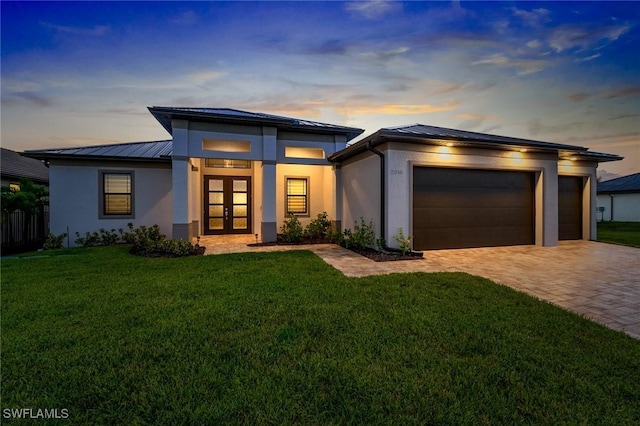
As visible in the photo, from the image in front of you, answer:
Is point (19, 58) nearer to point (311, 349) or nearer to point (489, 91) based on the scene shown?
point (311, 349)

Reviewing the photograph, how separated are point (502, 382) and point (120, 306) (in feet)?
14.9

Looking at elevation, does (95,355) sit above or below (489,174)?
below

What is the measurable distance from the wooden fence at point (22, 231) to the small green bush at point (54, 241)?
3.58ft

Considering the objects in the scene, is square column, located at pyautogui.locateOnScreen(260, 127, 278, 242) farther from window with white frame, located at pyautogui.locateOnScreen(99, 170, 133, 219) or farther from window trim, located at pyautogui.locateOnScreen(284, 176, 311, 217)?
window with white frame, located at pyautogui.locateOnScreen(99, 170, 133, 219)

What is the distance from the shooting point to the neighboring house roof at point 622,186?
20.8 meters

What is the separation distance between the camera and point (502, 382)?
2.22 metres

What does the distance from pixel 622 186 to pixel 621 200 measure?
145 centimetres

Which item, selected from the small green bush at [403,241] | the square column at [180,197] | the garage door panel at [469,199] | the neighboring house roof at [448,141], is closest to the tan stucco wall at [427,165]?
the small green bush at [403,241]

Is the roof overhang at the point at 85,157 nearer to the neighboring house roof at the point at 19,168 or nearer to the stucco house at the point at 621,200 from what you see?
the neighboring house roof at the point at 19,168

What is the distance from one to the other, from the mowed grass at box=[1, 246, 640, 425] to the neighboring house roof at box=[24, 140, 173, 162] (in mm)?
6341

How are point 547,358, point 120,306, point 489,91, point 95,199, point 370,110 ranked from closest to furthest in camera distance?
point 547,358
point 120,306
point 95,199
point 489,91
point 370,110

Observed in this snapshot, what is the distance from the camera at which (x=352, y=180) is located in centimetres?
998

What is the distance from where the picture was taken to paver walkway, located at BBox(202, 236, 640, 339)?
3.98 metres

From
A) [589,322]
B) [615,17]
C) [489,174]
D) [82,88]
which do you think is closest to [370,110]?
[489,174]
